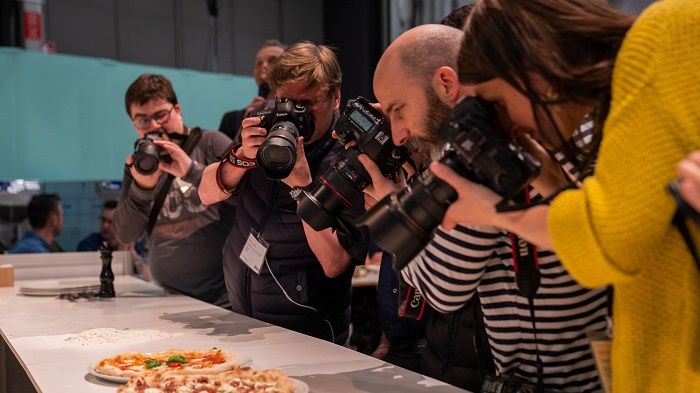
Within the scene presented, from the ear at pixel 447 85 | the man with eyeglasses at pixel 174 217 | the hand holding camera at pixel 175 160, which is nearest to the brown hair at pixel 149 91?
the man with eyeglasses at pixel 174 217

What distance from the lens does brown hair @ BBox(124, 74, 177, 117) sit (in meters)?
3.02

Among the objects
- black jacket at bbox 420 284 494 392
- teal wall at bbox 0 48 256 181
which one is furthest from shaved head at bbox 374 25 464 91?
teal wall at bbox 0 48 256 181

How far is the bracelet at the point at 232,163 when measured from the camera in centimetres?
227

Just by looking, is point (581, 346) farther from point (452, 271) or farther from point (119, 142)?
point (119, 142)

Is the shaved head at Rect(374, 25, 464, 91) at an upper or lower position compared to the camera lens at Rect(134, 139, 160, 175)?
upper

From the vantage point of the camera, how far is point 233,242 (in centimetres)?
243

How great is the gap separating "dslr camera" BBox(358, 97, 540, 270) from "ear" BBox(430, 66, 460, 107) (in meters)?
0.29

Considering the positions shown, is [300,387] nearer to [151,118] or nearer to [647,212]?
[647,212]

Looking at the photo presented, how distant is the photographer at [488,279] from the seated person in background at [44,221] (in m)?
4.26

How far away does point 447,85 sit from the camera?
56.1 inches

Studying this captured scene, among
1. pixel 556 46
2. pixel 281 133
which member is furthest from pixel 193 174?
pixel 556 46

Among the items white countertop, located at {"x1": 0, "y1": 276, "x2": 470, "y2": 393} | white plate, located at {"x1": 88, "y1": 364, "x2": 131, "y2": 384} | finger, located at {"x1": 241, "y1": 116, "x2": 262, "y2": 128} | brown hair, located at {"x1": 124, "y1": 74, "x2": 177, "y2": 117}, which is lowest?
white countertop, located at {"x1": 0, "y1": 276, "x2": 470, "y2": 393}

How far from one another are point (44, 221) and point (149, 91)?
105 inches

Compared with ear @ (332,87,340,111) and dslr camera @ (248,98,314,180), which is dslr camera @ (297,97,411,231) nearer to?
dslr camera @ (248,98,314,180)
